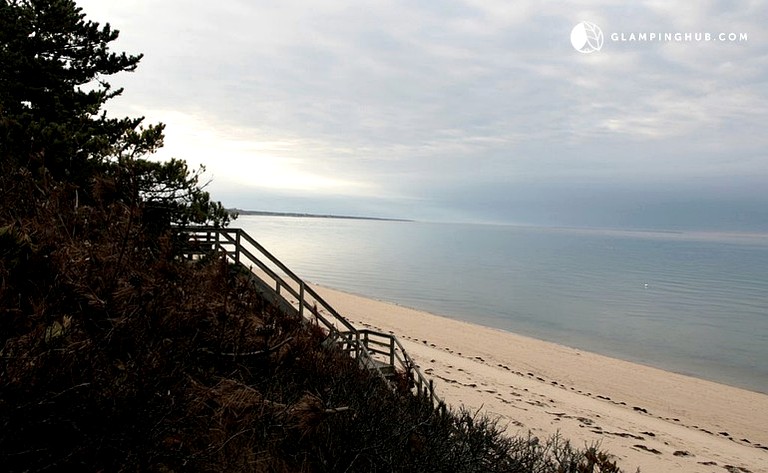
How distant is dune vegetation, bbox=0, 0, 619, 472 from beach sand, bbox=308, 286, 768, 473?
687cm

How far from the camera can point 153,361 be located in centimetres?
397

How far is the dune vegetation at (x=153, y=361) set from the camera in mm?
3307

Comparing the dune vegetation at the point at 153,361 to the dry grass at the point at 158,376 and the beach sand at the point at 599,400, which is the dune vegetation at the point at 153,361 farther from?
the beach sand at the point at 599,400

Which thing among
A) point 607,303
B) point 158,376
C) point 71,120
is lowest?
point 607,303

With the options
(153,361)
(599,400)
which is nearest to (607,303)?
(599,400)

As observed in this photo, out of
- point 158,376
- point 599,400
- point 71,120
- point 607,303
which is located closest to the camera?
point 158,376

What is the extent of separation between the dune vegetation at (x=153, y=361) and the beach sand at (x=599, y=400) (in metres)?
6.87

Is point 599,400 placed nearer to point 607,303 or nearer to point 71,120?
point 71,120

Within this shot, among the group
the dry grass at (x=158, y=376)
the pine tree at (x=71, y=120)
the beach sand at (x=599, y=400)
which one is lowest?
the beach sand at (x=599, y=400)

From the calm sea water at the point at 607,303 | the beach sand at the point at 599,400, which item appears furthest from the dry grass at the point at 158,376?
the calm sea water at the point at 607,303

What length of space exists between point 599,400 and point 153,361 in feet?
57.0

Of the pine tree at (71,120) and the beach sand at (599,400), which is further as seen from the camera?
the beach sand at (599,400)

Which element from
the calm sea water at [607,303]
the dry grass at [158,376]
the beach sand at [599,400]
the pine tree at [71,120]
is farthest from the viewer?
the calm sea water at [607,303]

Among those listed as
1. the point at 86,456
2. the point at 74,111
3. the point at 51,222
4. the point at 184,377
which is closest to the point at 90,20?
the point at 74,111
